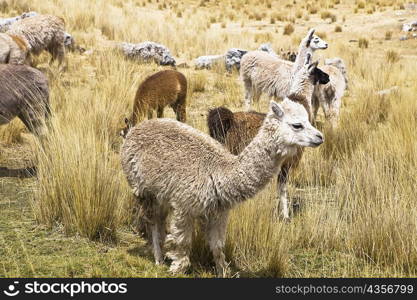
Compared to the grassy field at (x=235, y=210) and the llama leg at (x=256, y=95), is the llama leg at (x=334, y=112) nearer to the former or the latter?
the grassy field at (x=235, y=210)

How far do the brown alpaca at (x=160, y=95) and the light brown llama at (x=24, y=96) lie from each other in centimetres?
128

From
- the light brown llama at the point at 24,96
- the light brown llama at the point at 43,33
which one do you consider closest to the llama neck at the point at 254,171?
the light brown llama at the point at 24,96

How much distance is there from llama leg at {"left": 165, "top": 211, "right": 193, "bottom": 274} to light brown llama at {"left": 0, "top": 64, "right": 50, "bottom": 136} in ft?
Answer: 9.04

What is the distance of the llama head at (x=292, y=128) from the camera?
3.75m

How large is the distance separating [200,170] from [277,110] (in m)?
0.70

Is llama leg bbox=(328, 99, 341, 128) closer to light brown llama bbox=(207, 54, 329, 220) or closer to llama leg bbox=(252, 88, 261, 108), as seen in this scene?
llama leg bbox=(252, 88, 261, 108)

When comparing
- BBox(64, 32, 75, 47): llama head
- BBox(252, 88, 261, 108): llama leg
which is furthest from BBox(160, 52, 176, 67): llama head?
BBox(252, 88, 261, 108): llama leg

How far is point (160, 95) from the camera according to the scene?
7.67 metres

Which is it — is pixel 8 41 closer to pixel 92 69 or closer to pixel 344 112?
pixel 92 69

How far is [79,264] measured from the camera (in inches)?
163

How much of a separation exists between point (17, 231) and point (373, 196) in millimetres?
3137

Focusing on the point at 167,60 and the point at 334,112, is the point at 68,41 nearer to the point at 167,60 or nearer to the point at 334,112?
the point at 167,60

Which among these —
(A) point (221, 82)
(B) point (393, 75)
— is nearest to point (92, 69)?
(A) point (221, 82)

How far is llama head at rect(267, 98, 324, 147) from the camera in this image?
3.75 metres
